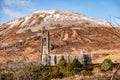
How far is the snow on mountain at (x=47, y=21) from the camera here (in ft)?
437

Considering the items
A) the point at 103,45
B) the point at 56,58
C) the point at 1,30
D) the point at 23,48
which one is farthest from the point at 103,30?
the point at 56,58

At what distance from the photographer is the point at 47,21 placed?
137m

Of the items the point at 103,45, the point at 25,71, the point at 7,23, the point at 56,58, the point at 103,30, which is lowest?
the point at 25,71

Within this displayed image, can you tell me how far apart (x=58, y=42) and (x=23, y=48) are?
11502 mm

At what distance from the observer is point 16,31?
5300 inches

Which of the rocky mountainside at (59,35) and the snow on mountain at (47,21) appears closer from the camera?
the rocky mountainside at (59,35)

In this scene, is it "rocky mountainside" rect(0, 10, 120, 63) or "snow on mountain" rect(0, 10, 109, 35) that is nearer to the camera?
"rocky mountainside" rect(0, 10, 120, 63)

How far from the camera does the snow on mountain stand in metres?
133

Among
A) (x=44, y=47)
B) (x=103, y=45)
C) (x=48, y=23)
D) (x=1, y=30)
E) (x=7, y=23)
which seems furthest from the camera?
(x=7, y=23)

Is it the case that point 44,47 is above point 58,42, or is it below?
below

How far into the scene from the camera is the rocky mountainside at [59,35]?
105 metres

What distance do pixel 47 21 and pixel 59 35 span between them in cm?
2025

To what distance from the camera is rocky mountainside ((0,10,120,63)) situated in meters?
105

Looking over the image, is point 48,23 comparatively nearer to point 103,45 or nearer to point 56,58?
point 103,45
